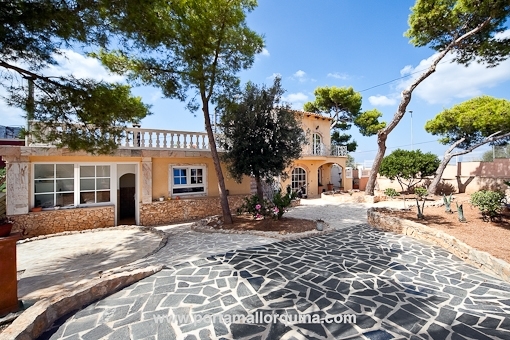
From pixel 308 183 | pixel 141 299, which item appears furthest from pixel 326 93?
pixel 141 299

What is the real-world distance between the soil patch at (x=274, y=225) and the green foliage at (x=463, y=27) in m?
11.4

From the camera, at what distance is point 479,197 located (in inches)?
271

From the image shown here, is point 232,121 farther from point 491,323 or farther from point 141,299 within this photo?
point 491,323

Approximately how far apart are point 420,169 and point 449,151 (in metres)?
2.75

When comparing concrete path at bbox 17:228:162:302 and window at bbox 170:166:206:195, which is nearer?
concrete path at bbox 17:228:162:302

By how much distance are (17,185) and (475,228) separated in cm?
1376

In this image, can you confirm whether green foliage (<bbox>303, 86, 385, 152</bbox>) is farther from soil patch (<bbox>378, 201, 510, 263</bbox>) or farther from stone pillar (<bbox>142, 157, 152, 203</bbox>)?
stone pillar (<bbox>142, 157, 152, 203</bbox>)

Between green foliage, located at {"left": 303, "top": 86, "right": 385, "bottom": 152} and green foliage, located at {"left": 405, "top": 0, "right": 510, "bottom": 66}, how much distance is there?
9.34 m

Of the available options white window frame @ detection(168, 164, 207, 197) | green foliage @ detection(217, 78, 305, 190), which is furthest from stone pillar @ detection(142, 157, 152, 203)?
green foliage @ detection(217, 78, 305, 190)

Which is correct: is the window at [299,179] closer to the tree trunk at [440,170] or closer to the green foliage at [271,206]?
the tree trunk at [440,170]

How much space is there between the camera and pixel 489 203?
6.68m

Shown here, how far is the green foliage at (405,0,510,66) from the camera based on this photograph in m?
9.44

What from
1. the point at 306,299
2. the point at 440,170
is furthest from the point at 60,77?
the point at 440,170

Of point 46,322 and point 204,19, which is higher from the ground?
point 204,19
